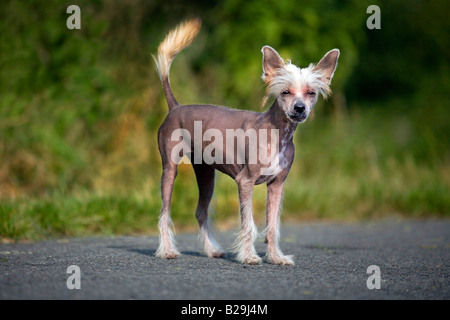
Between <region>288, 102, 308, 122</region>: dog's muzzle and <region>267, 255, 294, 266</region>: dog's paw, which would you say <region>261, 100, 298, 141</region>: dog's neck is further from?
<region>267, 255, 294, 266</region>: dog's paw

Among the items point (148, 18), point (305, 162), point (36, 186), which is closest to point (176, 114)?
point (36, 186)

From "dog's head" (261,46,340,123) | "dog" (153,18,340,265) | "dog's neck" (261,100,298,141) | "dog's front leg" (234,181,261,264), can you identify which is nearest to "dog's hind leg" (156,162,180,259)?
"dog" (153,18,340,265)

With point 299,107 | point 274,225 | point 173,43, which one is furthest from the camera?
point 173,43

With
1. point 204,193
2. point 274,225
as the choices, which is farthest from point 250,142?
point 204,193

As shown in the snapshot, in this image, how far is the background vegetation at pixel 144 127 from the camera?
10.5 metres

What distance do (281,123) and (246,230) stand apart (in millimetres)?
1097

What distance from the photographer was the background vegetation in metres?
10.5

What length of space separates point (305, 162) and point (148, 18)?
19.6ft

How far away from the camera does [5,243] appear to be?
798 centimetres

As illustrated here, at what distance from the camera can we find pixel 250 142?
21.0ft

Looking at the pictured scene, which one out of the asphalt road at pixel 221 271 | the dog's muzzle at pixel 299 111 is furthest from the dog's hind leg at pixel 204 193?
the dog's muzzle at pixel 299 111

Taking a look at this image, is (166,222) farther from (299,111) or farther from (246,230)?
(299,111)

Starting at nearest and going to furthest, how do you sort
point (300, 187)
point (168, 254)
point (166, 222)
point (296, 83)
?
point (296, 83)
point (168, 254)
point (166, 222)
point (300, 187)

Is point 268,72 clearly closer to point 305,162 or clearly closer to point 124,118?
point 124,118
